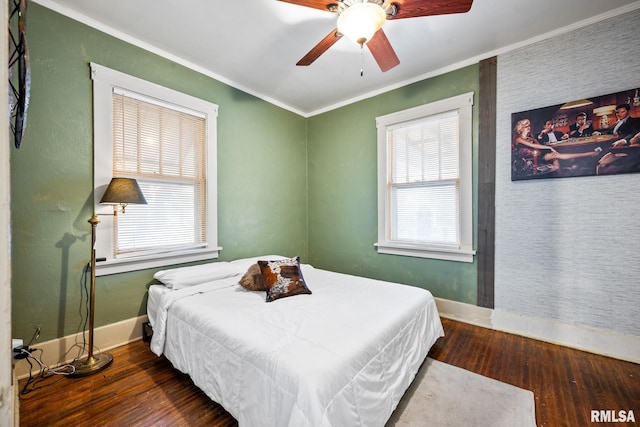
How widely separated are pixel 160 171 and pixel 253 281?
1.53 metres

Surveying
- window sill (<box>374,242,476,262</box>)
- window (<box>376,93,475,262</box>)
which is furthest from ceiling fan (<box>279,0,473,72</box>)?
window sill (<box>374,242,476,262</box>)

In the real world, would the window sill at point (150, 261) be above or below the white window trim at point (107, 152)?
below

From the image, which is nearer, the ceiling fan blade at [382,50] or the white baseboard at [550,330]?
the ceiling fan blade at [382,50]

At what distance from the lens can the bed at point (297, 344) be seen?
120 cm

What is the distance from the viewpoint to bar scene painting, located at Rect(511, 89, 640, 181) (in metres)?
2.16

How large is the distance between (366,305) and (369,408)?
714 mm

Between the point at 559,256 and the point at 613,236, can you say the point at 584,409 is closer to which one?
the point at 559,256

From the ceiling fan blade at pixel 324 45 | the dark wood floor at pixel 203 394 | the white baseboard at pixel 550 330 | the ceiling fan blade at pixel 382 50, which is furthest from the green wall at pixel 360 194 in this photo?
the ceiling fan blade at pixel 324 45

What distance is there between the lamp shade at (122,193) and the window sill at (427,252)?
9.19 ft

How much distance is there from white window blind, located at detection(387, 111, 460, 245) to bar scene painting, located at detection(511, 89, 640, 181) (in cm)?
62

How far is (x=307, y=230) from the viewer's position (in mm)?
4402

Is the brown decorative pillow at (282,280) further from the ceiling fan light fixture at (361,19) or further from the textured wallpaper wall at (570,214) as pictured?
the textured wallpaper wall at (570,214)

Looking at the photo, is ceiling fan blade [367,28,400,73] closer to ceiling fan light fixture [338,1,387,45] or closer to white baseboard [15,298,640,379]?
ceiling fan light fixture [338,1,387,45]

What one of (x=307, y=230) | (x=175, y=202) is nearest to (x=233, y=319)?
(x=175, y=202)
